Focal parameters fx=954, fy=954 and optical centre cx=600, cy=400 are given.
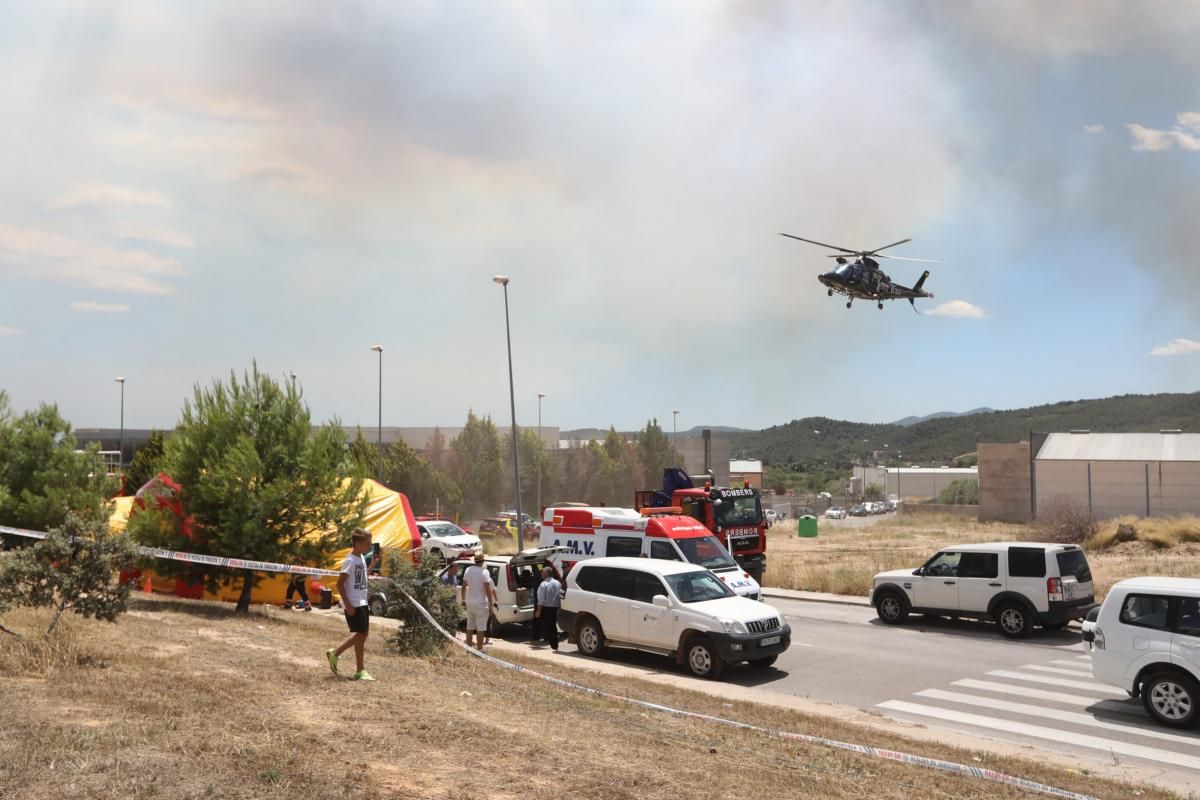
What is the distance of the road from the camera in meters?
10.7

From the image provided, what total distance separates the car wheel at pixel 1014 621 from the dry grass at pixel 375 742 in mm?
8716

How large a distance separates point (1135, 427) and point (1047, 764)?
150887 millimetres

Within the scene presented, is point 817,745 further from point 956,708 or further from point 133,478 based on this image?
point 133,478

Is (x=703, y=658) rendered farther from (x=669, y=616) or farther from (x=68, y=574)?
(x=68, y=574)

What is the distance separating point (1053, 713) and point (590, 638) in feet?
23.4

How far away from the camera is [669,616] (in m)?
14.9

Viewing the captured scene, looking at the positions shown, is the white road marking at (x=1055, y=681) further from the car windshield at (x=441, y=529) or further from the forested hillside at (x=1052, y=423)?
the forested hillside at (x=1052, y=423)

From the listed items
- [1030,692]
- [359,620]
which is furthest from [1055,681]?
[359,620]

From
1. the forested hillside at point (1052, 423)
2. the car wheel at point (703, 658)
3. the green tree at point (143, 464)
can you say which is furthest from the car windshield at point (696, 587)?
the forested hillside at point (1052, 423)

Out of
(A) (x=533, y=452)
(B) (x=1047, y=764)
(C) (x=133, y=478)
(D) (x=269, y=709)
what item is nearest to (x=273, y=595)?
(D) (x=269, y=709)

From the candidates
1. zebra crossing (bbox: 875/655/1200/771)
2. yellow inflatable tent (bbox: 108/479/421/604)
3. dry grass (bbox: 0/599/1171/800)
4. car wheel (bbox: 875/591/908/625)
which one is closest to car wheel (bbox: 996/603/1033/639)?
car wheel (bbox: 875/591/908/625)

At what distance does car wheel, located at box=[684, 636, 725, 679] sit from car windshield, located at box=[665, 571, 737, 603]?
2.55ft

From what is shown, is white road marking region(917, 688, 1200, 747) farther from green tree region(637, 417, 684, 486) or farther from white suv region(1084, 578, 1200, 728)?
green tree region(637, 417, 684, 486)

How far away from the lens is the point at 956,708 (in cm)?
1259
